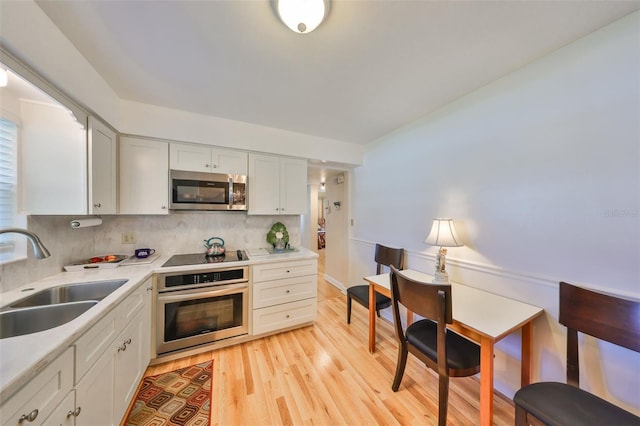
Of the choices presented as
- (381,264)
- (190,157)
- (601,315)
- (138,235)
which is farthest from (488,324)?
(138,235)

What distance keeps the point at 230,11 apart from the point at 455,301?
93.2 inches

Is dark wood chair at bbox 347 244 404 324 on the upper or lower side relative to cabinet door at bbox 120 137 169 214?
lower

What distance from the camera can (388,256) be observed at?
258 cm

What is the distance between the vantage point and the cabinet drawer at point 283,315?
7.27ft

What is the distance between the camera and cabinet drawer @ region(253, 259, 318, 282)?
87.2 inches

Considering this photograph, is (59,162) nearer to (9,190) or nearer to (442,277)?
(9,190)

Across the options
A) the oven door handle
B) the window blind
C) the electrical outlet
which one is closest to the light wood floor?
the oven door handle

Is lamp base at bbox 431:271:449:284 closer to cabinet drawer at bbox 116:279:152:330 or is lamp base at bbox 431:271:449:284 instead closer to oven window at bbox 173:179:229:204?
oven window at bbox 173:179:229:204

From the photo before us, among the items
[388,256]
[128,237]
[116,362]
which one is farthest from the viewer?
[388,256]

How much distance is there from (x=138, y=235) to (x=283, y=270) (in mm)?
1628

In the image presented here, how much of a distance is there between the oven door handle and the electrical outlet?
84 centimetres

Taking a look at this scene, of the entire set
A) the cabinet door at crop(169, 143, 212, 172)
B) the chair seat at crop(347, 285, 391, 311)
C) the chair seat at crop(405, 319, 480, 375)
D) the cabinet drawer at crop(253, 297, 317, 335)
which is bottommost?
the cabinet drawer at crop(253, 297, 317, 335)

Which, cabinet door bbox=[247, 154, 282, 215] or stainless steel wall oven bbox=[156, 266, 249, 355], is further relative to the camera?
cabinet door bbox=[247, 154, 282, 215]

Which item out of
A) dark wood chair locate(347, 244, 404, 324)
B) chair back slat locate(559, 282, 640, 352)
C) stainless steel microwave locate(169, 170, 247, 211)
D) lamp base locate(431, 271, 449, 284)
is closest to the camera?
chair back slat locate(559, 282, 640, 352)
